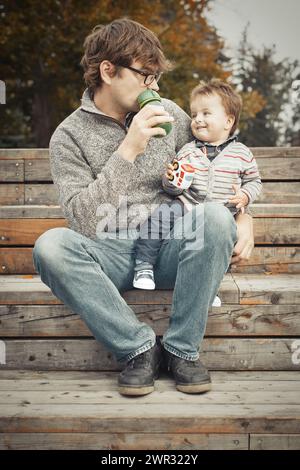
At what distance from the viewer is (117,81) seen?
2.35 metres

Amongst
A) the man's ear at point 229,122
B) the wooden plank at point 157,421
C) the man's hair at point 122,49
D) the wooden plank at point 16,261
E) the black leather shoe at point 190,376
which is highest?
the man's hair at point 122,49

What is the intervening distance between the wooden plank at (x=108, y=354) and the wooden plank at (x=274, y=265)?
544mm

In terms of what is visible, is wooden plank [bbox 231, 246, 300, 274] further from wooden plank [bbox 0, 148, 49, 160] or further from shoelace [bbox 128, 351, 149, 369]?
wooden plank [bbox 0, 148, 49, 160]

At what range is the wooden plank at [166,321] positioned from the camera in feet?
7.49

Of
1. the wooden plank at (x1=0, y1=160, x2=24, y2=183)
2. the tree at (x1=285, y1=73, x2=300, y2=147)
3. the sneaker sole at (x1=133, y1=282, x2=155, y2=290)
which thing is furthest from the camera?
the tree at (x1=285, y1=73, x2=300, y2=147)

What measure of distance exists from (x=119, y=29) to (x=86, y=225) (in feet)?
2.83

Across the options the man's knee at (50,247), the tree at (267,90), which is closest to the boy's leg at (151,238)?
the man's knee at (50,247)

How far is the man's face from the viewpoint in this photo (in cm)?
231

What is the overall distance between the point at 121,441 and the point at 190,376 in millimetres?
343

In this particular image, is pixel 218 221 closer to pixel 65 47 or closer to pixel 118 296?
pixel 118 296

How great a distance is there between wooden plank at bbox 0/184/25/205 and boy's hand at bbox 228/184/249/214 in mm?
1339

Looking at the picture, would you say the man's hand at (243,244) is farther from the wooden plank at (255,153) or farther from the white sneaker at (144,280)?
the wooden plank at (255,153)

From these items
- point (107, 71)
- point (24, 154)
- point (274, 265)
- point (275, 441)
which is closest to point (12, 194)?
point (24, 154)

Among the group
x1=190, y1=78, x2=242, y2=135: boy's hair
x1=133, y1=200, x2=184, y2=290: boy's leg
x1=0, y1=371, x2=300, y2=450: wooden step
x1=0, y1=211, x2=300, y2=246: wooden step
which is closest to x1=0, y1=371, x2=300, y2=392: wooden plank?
x1=0, y1=371, x2=300, y2=450: wooden step
